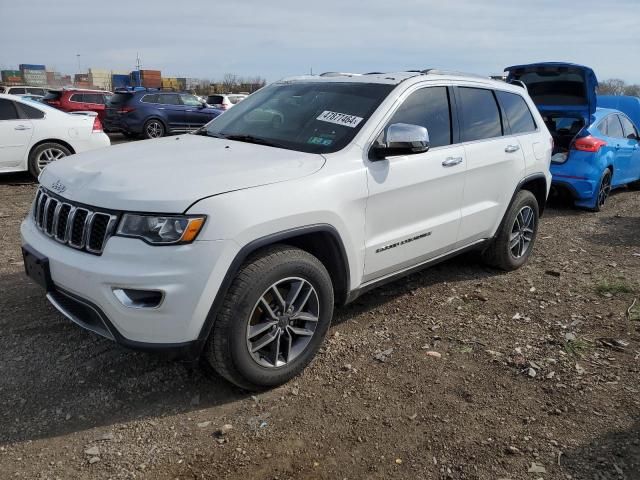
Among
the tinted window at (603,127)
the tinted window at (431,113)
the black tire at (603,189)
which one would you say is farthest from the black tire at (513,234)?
the tinted window at (603,127)

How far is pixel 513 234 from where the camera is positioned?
5.06 meters

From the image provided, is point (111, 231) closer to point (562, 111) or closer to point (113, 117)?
point (562, 111)

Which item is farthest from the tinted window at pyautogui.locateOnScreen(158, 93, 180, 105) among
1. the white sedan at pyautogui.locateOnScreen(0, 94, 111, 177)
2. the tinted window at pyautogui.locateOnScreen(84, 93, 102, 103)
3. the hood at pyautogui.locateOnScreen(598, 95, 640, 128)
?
the hood at pyautogui.locateOnScreen(598, 95, 640, 128)

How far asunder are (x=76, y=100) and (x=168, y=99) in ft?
10.1

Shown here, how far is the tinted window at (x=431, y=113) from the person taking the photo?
372 cm

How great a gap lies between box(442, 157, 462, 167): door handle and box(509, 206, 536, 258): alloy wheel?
4.07ft

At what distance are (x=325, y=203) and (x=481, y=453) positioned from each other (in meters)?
1.53

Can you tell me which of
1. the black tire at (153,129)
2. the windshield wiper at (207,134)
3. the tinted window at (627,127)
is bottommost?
the black tire at (153,129)

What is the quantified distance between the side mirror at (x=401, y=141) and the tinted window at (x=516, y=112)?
185 cm

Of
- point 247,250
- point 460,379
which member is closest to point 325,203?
point 247,250

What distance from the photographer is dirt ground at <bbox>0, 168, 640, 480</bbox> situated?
255cm

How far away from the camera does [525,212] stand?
5.12 m

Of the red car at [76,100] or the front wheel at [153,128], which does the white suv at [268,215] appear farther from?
the red car at [76,100]

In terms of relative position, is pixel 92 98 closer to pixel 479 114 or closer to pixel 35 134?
pixel 35 134
